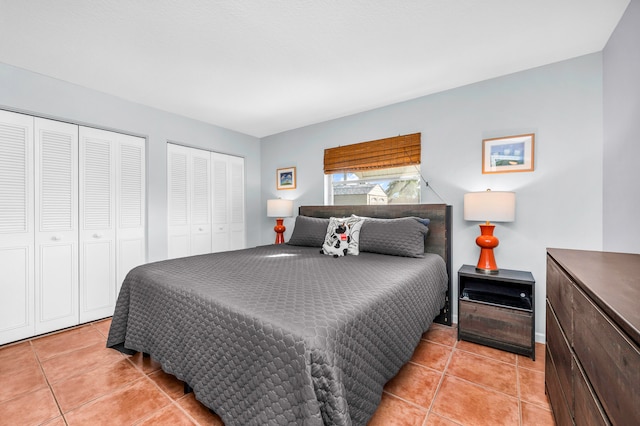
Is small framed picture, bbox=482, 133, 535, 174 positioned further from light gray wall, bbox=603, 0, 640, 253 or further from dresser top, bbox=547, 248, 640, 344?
dresser top, bbox=547, 248, 640, 344

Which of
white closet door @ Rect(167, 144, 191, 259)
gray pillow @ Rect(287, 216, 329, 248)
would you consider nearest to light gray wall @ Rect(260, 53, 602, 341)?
gray pillow @ Rect(287, 216, 329, 248)

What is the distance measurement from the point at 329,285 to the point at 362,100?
2.29m

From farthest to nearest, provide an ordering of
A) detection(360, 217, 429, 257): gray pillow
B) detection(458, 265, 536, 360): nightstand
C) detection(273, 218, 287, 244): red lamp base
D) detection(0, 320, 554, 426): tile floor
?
detection(273, 218, 287, 244): red lamp base → detection(360, 217, 429, 257): gray pillow → detection(458, 265, 536, 360): nightstand → detection(0, 320, 554, 426): tile floor

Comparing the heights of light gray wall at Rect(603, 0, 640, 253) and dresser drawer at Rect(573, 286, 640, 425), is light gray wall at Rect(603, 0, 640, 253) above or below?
above

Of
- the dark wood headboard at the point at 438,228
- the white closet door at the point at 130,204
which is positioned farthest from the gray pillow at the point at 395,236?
the white closet door at the point at 130,204

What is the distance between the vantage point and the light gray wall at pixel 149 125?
2.47 m

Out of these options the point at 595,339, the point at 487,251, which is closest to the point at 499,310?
the point at 487,251

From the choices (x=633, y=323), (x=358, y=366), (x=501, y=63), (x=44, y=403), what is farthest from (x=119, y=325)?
(x=501, y=63)

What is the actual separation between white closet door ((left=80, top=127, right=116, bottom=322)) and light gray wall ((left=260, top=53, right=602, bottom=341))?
3.18 metres

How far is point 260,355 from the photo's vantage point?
1130 millimetres

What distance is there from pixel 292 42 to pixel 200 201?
8.46ft

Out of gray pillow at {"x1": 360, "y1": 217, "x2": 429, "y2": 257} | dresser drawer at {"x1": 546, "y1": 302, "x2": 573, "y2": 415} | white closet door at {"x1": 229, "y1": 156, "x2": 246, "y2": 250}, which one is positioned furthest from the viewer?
white closet door at {"x1": 229, "y1": 156, "x2": 246, "y2": 250}

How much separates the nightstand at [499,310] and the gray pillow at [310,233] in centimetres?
144

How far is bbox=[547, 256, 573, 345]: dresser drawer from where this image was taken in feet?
3.83
